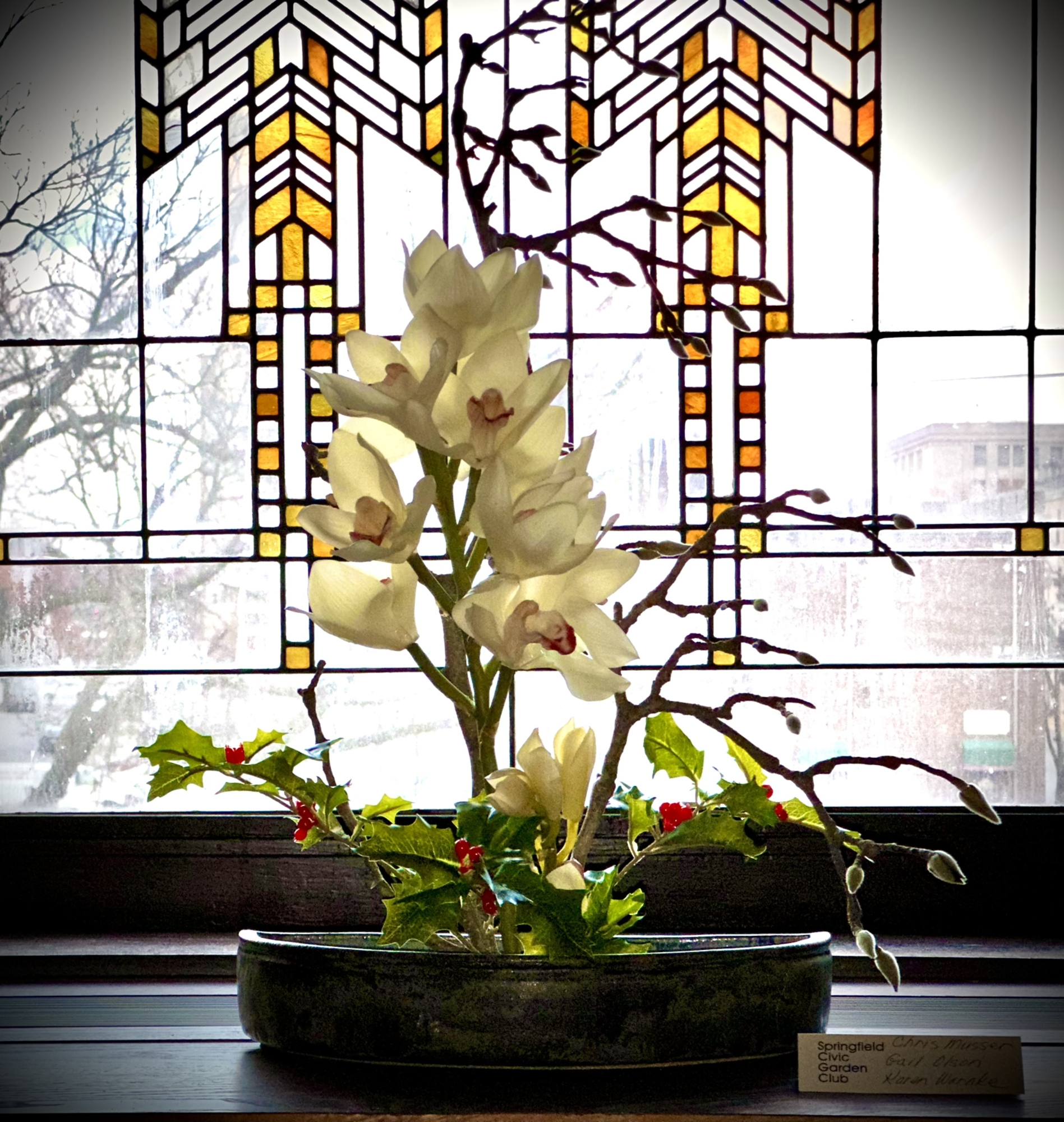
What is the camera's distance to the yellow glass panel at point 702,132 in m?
1.52

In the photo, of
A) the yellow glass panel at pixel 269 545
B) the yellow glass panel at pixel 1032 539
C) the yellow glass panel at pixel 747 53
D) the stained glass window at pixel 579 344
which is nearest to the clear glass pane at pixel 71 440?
the stained glass window at pixel 579 344

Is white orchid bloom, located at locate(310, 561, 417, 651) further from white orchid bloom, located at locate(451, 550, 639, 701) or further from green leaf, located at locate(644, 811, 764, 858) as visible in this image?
green leaf, located at locate(644, 811, 764, 858)

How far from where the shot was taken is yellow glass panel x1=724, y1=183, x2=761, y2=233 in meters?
1.51

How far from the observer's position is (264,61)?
1547 mm

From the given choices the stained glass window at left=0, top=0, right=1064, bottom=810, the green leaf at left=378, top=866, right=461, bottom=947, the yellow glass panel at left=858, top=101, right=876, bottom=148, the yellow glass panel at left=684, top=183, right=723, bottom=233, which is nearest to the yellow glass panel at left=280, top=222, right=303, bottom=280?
the stained glass window at left=0, top=0, right=1064, bottom=810

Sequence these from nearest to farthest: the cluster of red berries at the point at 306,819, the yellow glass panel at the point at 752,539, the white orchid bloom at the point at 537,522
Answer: the white orchid bloom at the point at 537,522, the cluster of red berries at the point at 306,819, the yellow glass panel at the point at 752,539

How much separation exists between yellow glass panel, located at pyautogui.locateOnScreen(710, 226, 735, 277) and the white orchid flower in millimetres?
941

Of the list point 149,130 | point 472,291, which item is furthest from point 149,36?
point 472,291

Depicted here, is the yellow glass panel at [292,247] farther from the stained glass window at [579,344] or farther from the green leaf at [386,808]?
the green leaf at [386,808]

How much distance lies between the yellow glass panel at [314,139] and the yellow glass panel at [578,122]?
0.29m

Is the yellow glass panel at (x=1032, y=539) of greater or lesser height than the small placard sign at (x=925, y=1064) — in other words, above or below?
above

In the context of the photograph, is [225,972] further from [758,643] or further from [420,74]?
[420,74]

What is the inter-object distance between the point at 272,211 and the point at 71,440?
1.18 feet

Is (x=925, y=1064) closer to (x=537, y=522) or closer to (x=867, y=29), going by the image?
(x=537, y=522)
